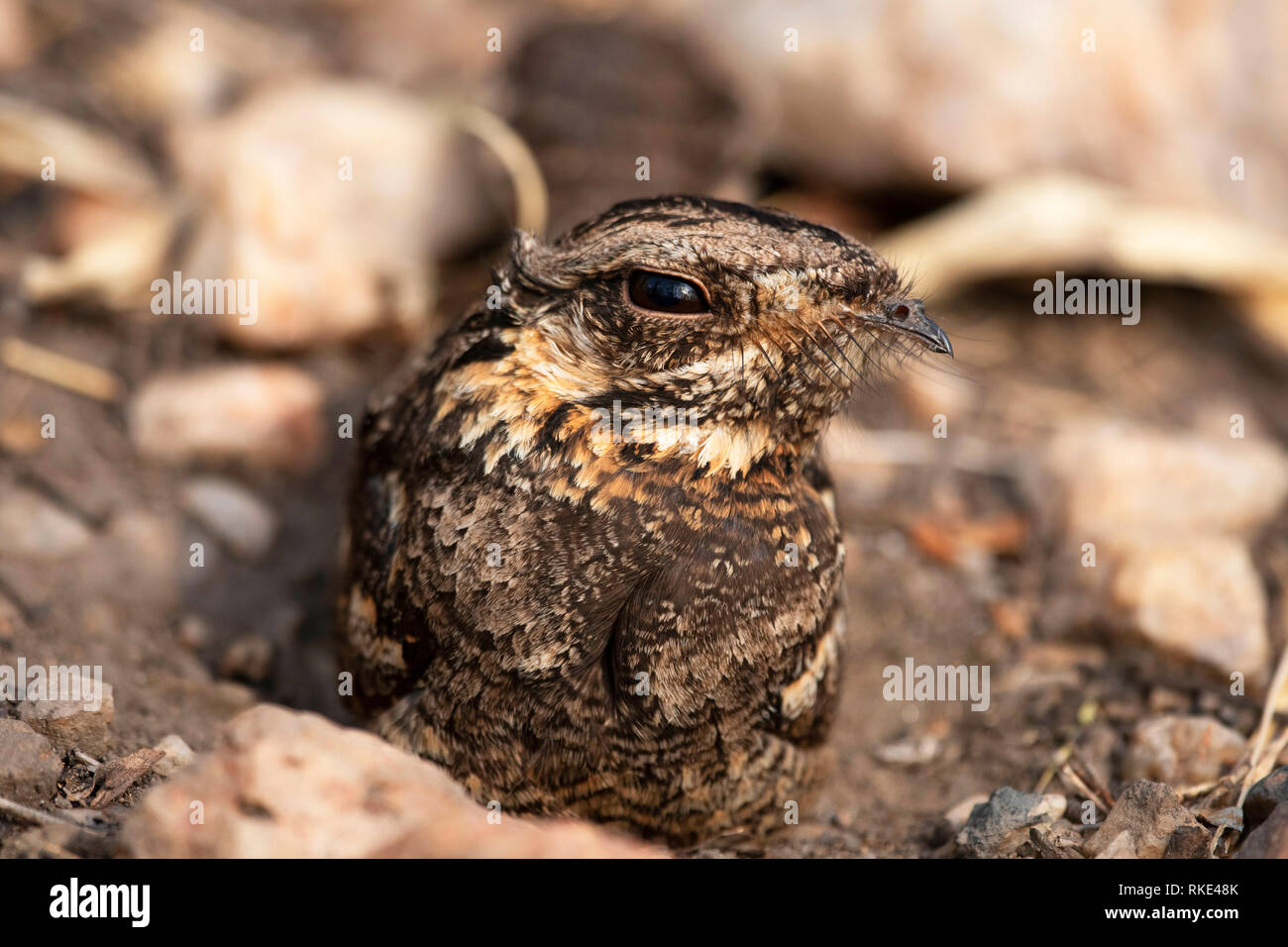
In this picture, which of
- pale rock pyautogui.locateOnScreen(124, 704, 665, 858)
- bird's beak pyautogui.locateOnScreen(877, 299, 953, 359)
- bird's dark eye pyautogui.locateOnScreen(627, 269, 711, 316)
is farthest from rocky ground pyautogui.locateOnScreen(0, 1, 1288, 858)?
bird's dark eye pyautogui.locateOnScreen(627, 269, 711, 316)

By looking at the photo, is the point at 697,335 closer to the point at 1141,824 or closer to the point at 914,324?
the point at 914,324

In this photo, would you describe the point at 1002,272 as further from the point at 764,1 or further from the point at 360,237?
the point at 360,237

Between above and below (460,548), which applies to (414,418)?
above

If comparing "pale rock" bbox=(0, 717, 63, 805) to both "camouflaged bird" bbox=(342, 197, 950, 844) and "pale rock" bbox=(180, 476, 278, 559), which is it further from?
"pale rock" bbox=(180, 476, 278, 559)

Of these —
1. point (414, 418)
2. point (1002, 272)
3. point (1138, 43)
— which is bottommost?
point (414, 418)

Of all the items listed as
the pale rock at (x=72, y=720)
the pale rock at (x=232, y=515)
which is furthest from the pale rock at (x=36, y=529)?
the pale rock at (x=72, y=720)
